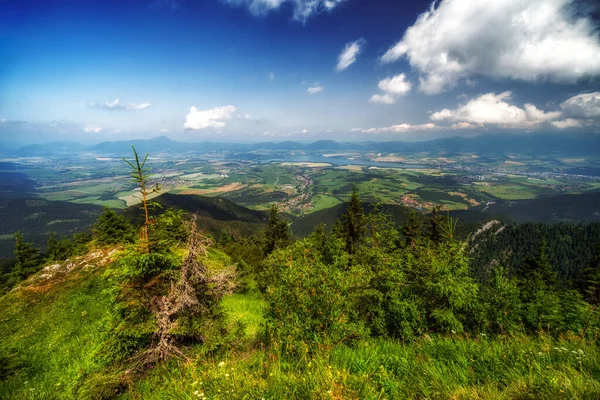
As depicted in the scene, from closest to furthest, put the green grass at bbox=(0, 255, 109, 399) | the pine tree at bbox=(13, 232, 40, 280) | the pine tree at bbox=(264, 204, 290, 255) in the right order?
the green grass at bbox=(0, 255, 109, 399) < the pine tree at bbox=(13, 232, 40, 280) < the pine tree at bbox=(264, 204, 290, 255)

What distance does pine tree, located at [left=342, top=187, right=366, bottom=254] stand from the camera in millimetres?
34138

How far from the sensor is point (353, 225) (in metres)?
34.7

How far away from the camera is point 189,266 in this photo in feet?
26.2

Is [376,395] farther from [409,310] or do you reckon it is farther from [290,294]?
[409,310]

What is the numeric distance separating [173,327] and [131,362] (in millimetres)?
1536

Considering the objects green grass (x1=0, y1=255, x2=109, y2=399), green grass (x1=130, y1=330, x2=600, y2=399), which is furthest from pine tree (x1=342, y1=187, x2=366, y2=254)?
green grass (x1=130, y1=330, x2=600, y2=399)

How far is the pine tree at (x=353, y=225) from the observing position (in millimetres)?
34138

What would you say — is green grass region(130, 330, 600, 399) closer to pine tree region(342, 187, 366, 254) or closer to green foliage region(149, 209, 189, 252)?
green foliage region(149, 209, 189, 252)

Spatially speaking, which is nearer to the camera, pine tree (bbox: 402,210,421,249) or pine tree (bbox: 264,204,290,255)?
pine tree (bbox: 402,210,421,249)

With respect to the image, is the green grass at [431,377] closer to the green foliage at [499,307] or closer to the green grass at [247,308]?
the green foliage at [499,307]

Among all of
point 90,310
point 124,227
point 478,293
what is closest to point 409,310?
point 478,293

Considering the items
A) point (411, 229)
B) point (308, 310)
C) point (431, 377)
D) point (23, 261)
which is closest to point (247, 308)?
point (308, 310)

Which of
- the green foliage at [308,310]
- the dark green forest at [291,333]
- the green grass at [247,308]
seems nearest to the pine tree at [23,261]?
the dark green forest at [291,333]

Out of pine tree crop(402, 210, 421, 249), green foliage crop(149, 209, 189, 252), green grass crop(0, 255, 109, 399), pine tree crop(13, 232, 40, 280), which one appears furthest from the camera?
pine tree crop(13, 232, 40, 280)
